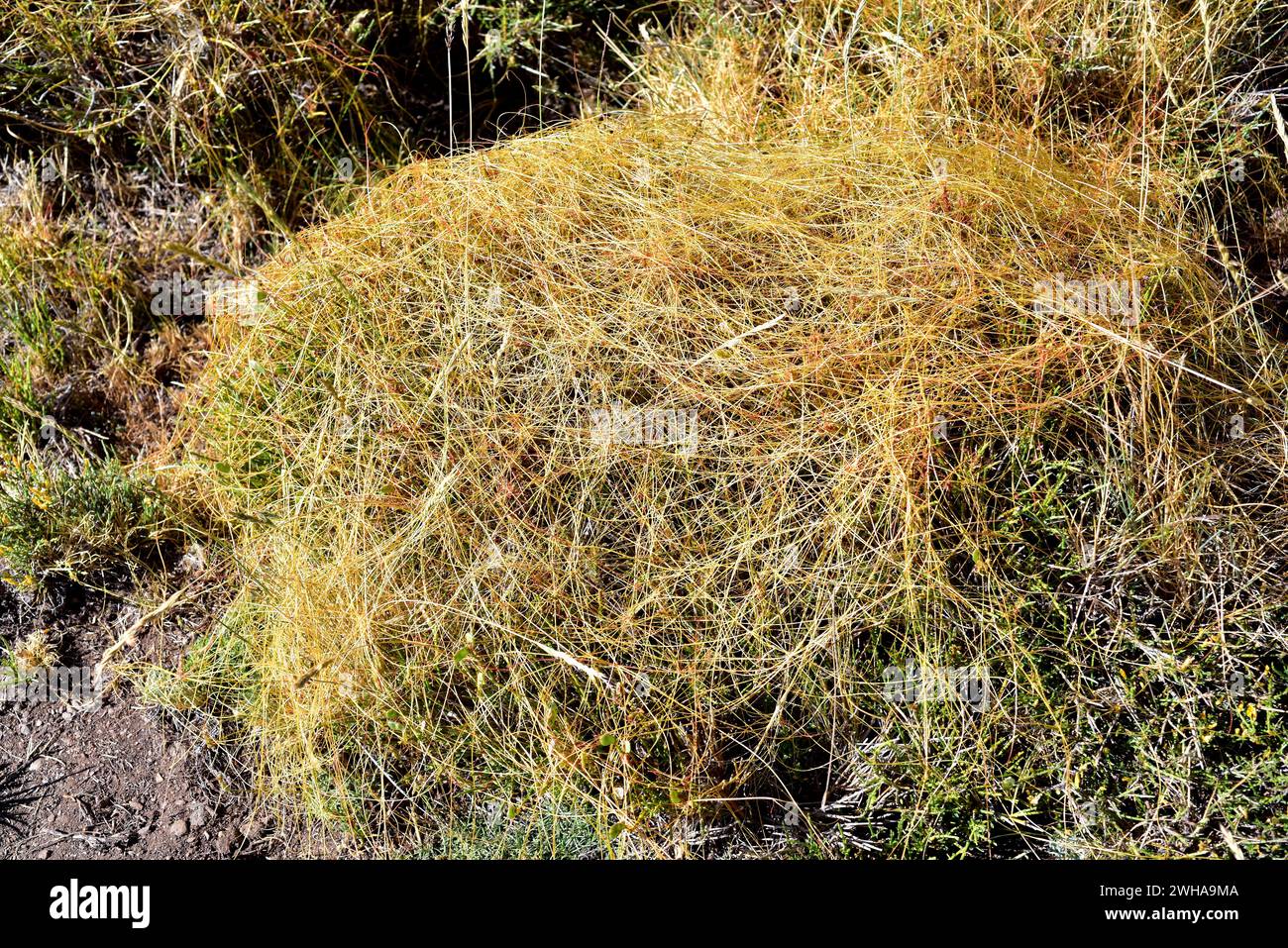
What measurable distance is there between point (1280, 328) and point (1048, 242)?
2.06 feet

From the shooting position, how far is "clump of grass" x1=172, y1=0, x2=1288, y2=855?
211cm

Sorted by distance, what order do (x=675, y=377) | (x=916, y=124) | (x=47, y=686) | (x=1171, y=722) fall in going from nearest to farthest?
(x=1171, y=722) → (x=675, y=377) → (x=47, y=686) → (x=916, y=124)

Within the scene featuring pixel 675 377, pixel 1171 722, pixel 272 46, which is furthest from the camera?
pixel 272 46

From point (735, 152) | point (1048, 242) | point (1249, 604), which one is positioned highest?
point (735, 152)

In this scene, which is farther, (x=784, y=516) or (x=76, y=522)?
(x=76, y=522)

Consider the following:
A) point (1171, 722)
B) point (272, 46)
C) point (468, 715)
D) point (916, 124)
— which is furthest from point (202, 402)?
point (1171, 722)

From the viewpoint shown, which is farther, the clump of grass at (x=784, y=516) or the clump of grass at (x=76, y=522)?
the clump of grass at (x=76, y=522)

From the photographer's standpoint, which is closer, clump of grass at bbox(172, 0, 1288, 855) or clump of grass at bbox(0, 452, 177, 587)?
clump of grass at bbox(172, 0, 1288, 855)

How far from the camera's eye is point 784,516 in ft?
7.04

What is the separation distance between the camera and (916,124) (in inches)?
101

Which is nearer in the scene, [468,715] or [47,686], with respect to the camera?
[468,715]

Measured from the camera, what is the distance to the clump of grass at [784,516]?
211cm

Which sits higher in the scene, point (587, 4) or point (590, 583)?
point (587, 4)

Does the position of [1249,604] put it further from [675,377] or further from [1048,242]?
[675,377]
